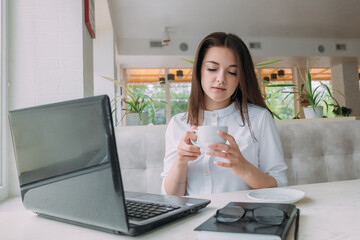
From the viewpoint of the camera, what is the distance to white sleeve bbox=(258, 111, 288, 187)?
1.27 meters

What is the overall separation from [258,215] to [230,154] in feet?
1.29

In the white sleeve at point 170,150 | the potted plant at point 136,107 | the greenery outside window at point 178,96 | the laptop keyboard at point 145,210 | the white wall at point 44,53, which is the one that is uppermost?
the greenery outside window at point 178,96

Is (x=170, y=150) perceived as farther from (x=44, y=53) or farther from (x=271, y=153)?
(x=44, y=53)

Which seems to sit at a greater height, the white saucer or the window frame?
the window frame

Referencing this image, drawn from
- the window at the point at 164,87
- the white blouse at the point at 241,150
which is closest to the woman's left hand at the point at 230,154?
the white blouse at the point at 241,150

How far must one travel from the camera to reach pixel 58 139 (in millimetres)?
566

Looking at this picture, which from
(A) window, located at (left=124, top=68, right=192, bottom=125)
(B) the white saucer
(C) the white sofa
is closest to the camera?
(B) the white saucer

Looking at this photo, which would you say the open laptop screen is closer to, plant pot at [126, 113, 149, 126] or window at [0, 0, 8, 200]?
window at [0, 0, 8, 200]

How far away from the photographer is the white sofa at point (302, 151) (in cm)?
171

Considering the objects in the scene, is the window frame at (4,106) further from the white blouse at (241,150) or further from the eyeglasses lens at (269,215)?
the eyeglasses lens at (269,215)

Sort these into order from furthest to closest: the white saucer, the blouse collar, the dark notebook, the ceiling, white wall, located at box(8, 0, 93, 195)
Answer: the ceiling, white wall, located at box(8, 0, 93, 195), the blouse collar, the white saucer, the dark notebook

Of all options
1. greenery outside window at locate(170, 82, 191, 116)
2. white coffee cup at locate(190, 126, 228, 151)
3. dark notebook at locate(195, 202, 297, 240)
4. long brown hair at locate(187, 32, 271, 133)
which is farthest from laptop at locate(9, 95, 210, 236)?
greenery outside window at locate(170, 82, 191, 116)

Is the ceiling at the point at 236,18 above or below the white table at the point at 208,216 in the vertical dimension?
above

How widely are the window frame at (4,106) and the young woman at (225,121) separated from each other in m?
1.06
